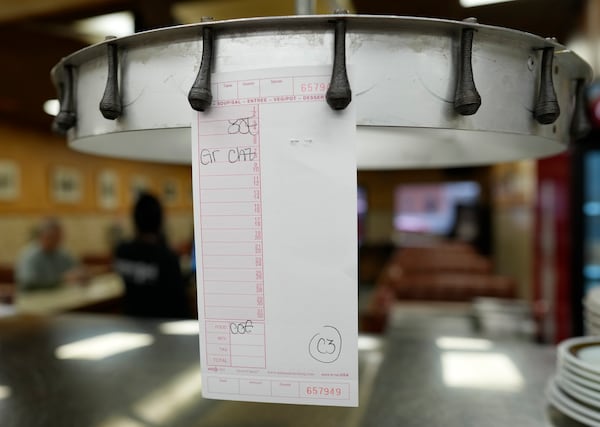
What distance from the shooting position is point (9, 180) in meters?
5.99

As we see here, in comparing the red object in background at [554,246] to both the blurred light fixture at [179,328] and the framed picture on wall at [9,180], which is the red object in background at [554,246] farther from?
the framed picture on wall at [9,180]

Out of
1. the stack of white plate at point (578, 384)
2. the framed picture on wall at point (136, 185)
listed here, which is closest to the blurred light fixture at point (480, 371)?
the stack of white plate at point (578, 384)

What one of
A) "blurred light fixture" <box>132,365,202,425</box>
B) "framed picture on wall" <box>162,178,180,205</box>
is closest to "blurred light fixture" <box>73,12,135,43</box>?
"blurred light fixture" <box>132,365,202,425</box>

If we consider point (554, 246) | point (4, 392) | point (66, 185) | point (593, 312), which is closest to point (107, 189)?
point (66, 185)

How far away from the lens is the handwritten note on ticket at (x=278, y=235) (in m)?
0.45

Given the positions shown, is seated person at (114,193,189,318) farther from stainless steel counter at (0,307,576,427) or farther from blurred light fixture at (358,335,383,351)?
blurred light fixture at (358,335,383,351)

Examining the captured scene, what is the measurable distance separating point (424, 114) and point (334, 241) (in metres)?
0.15

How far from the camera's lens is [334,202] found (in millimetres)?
451

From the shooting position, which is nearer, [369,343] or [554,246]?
[369,343]

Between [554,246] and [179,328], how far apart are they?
11.0ft

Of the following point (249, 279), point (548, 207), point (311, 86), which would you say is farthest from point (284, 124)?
point (548, 207)

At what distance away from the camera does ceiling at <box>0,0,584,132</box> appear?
857 mm

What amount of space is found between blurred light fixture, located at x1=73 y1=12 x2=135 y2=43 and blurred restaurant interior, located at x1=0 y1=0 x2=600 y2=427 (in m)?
0.01

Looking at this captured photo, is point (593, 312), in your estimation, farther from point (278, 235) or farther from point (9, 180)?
point (9, 180)
